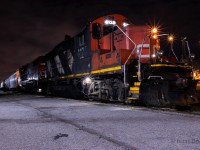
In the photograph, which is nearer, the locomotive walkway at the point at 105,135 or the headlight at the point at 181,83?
the locomotive walkway at the point at 105,135

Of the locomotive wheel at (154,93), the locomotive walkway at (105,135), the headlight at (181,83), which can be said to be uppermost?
the headlight at (181,83)

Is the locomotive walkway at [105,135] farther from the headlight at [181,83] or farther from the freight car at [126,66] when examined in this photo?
the freight car at [126,66]

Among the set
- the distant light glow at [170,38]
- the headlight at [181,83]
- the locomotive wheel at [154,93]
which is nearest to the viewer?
the headlight at [181,83]

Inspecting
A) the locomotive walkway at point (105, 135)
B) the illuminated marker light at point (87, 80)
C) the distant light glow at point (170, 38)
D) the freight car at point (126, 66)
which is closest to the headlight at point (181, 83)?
the freight car at point (126, 66)

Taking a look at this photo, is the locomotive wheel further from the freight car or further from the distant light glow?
the distant light glow

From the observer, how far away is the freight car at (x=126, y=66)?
29.7 feet

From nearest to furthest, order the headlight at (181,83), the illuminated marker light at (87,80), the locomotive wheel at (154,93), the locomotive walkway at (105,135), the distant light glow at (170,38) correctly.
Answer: the locomotive walkway at (105,135) < the headlight at (181,83) < the locomotive wheel at (154,93) < the distant light glow at (170,38) < the illuminated marker light at (87,80)

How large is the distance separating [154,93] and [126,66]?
2021 mm

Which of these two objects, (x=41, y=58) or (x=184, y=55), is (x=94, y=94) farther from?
(x=41, y=58)

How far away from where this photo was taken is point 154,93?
9.13 m

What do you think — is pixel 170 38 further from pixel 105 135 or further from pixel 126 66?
pixel 105 135

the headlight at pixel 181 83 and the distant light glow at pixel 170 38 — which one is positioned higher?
the distant light glow at pixel 170 38

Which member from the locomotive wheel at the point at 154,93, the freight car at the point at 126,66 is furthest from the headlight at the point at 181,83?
the locomotive wheel at the point at 154,93

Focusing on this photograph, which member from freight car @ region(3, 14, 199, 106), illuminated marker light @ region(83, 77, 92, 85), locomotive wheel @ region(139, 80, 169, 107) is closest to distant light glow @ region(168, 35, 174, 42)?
freight car @ region(3, 14, 199, 106)
